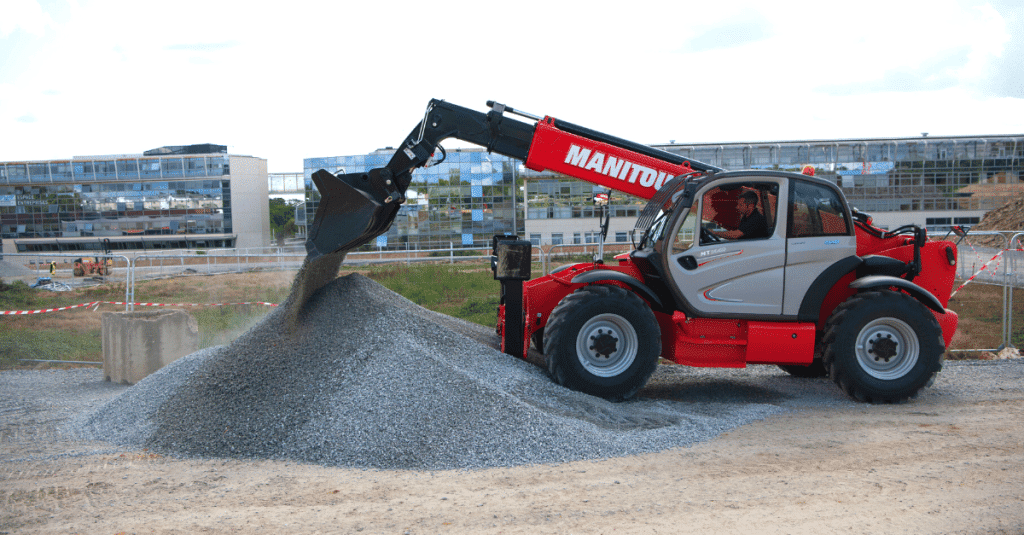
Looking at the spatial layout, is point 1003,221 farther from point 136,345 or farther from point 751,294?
point 136,345

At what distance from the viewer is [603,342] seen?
23.9 ft

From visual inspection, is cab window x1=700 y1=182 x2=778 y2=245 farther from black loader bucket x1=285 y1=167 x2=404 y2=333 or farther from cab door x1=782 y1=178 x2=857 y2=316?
black loader bucket x1=285 y1=167 x2=404 y2=333

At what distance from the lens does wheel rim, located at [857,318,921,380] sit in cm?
727

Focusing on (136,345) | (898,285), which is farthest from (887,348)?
(136,345)

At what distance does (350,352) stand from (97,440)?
256 cm

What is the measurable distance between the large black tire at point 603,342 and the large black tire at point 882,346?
1.89 m

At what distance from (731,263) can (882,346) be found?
1825 mm

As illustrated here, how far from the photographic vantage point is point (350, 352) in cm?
704

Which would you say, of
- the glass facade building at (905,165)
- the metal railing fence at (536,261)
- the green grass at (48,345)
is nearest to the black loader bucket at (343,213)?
the metal railing fence at (536,261)

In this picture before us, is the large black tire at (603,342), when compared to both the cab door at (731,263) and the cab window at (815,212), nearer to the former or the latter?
the cab door at (731,263)

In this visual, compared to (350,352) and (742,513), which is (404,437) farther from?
(742,513)

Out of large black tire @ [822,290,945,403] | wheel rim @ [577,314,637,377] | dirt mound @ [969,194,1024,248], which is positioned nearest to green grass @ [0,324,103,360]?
wheel rim @ [577,314,637,377]

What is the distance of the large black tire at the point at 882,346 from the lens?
7168mm

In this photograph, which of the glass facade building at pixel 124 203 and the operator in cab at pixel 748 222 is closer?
the operator in cab at pixel 748 222
